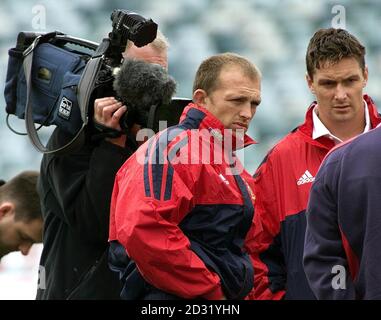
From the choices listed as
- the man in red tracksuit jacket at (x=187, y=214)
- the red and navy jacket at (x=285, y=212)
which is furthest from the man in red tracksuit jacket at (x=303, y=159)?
the man in red tracksuit jacket at (x=187, y=214)

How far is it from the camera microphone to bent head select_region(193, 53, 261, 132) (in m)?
0.09

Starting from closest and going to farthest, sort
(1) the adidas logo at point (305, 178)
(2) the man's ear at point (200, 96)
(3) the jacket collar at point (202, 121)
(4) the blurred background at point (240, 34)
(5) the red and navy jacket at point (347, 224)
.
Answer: (5) the red and navy jacket at point (347, 224)
(3) the jacket collar at point (202, 121)
(2) the man's ear at point (200, 96)
(1) the adidas logo at point (305, 178)
(4) the blurred background at point (240, 34)

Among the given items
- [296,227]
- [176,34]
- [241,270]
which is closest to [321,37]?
[296,227]

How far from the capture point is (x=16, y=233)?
108 inches

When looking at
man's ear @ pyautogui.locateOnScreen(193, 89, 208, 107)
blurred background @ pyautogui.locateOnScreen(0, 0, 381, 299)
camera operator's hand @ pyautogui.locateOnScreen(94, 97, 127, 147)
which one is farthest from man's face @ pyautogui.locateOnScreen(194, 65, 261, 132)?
blurred background @ pyautogui.locateOnScreen(0, 0, 381, 299)

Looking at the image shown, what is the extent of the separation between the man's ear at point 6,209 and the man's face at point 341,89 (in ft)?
2.64

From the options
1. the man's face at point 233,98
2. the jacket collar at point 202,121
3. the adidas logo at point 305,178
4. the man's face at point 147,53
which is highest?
the man's face at point 147,53

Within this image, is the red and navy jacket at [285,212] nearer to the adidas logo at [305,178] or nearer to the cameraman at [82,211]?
the adidas logo at [305,178]

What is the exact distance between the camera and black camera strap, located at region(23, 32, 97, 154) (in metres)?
2.53

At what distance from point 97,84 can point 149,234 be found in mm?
448

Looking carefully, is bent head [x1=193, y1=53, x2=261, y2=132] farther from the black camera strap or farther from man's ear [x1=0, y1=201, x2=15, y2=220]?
man's ear [x1=0, y1=201, x2=15, y2=220]

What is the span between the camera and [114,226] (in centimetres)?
242

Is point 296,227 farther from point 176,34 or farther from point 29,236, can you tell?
point 176,34

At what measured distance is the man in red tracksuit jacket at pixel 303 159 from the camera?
106 inches
